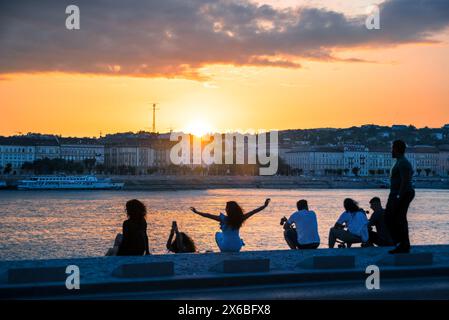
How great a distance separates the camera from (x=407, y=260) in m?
8.77

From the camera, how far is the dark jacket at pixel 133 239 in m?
9.23

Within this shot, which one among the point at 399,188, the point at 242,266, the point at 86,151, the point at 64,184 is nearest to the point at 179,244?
the point at 242,266

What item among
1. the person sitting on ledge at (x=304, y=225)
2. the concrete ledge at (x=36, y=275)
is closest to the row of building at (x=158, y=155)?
the person sitting on ledge at (x=304, y=225)

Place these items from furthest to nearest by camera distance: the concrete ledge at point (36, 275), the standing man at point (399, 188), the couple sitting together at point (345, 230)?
the couple sitting together at point (345, 230) < the standing man at point (399, 188) < the concrete ledge at point (36, 275)

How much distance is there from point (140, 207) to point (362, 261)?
2.25 meters

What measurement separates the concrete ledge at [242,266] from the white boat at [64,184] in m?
84.5

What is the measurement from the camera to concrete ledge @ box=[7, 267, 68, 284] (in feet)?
24.3

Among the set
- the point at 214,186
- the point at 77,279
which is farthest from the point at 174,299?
the point at 214,186

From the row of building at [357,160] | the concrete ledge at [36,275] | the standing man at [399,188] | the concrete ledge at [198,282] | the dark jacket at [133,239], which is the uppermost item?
the row of building at [357,160]

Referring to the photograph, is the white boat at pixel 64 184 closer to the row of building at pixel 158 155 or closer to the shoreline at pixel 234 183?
the shoreline at pixel 234 183

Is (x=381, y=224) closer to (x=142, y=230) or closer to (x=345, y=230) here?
(x=345, y=230)

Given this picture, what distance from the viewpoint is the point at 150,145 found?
137625 millimetres

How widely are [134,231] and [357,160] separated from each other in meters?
147

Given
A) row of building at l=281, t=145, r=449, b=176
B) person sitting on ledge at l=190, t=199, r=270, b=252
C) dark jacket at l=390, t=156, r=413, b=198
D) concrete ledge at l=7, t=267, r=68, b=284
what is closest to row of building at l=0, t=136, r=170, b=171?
row of building at l=281, t=145, r=449, b=176
